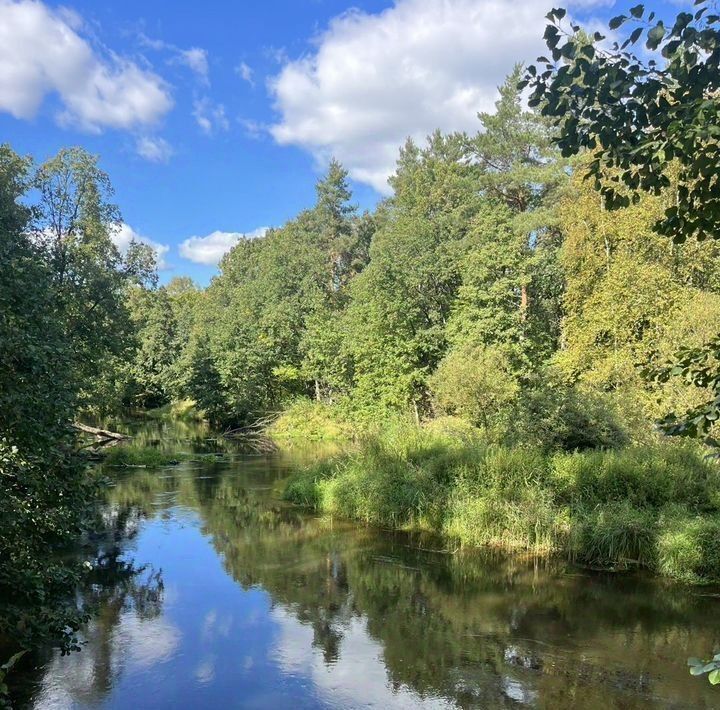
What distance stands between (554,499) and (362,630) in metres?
6.55

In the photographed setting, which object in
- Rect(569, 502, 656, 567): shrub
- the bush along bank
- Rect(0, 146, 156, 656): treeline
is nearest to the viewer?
Rect(0, 146, 156, 656): treeline

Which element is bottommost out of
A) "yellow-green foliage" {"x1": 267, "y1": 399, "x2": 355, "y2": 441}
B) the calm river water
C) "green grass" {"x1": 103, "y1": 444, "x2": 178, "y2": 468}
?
the calm river water

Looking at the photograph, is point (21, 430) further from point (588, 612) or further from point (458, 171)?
point (458, 171)

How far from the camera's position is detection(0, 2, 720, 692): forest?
3371mm

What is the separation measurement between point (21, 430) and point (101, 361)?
813 inches

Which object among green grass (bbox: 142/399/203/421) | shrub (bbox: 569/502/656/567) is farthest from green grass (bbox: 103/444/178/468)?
green grass (bbox: 142/399/203/421)

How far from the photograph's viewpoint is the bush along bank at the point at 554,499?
13828 mm

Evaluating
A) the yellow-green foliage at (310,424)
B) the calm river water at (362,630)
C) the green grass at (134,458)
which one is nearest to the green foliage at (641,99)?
the calm river water at (362,630)

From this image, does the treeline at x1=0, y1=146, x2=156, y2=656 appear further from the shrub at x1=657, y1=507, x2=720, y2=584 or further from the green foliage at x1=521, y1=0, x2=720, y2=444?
the shrub at x1=657, y1=507, x2=720, y2=584

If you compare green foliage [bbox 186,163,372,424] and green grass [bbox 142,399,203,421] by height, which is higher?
green foliage [bbox 186,163,372,424]

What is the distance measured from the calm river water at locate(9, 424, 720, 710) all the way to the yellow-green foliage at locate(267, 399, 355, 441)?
20.4 meters

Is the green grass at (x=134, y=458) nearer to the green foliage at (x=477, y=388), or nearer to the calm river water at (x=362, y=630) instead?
the calm river water at (x=362, y=630)

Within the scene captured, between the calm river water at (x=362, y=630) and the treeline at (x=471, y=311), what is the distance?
4.16 meters

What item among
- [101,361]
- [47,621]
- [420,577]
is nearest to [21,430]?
[47,621]
